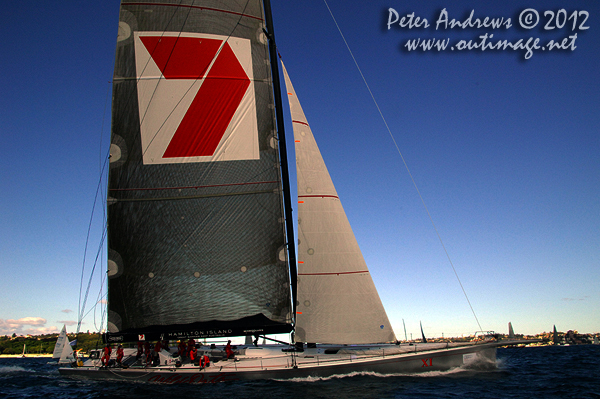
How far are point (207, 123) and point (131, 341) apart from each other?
816cm

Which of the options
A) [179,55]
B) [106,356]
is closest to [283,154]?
[179,55]

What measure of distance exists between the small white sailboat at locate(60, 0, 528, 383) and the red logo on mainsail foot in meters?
0.04

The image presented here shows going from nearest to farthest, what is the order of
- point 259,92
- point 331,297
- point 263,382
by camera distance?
point 263,382
point 331,297
point 259,92

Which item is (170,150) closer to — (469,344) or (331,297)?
(331,297)

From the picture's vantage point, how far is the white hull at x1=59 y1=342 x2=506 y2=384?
37.0 feet

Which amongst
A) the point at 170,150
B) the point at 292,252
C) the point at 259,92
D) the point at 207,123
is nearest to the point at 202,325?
the point at 292,252

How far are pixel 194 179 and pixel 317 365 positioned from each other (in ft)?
24.9

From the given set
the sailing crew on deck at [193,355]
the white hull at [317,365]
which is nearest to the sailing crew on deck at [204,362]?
the white hull at [317,365]

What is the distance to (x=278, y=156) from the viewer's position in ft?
46.4

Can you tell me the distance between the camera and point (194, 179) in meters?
13.5

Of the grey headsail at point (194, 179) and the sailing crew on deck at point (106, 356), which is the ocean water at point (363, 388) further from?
the grey headsail at point (194, 179)

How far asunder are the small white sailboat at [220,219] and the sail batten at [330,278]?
37mm

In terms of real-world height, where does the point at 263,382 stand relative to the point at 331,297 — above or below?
below

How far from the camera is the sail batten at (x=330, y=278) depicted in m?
12.0
